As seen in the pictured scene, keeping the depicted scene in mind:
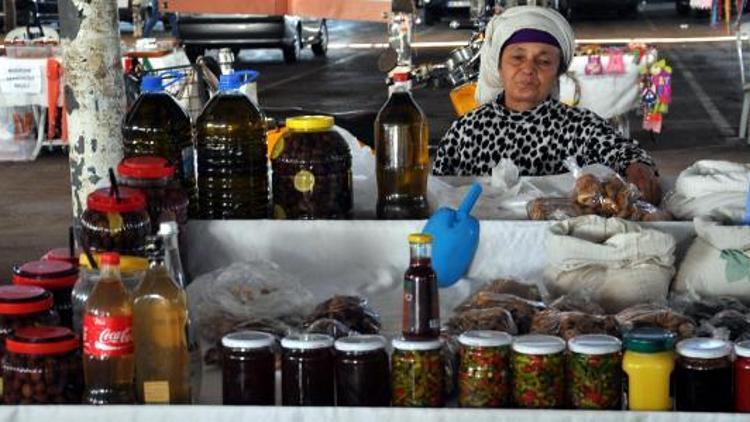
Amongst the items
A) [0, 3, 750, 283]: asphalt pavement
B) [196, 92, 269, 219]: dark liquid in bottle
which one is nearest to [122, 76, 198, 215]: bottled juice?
[196, 92, 269, 219]: dark liquid in bottle

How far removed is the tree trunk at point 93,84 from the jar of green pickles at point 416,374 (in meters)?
1.91

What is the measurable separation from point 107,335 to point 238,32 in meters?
18.8

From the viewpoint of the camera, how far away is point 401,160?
4.30 meters

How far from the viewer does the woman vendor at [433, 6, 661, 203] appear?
208 inches

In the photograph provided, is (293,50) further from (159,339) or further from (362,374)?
(362,374)

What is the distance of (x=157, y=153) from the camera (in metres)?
4.06

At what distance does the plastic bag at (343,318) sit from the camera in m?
3.29

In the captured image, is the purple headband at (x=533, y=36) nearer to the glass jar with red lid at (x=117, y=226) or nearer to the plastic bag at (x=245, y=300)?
the plastic bag at (x=245, y=300)

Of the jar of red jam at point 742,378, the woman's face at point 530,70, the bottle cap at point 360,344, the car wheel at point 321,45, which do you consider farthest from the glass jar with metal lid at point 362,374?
the car wheel at point 321,45

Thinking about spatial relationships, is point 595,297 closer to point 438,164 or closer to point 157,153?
point 157,153

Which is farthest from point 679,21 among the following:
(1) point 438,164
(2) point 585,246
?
(2) point 585,246

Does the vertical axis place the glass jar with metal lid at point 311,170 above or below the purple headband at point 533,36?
below

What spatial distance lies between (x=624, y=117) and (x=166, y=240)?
352 inches

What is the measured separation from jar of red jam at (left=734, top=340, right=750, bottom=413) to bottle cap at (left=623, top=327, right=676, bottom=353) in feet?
0.44
